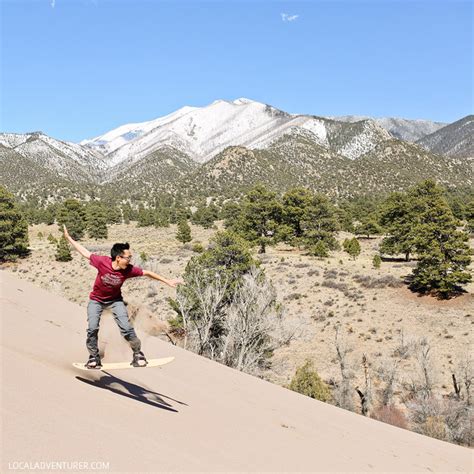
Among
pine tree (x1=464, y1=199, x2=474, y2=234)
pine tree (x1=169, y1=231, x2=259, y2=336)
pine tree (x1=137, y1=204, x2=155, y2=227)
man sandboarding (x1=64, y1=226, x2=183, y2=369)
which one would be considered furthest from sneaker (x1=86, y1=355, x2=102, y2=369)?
pine tree (x1=137, y1=204, x2=155, y2=227)

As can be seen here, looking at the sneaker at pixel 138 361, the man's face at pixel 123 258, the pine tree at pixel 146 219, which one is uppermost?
the pine tree at pixel 146 219

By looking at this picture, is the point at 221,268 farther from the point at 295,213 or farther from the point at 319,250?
the point at 295,213

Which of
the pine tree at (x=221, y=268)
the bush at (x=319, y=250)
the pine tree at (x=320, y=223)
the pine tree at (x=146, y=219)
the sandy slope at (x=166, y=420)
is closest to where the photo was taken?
the sandy slope at (x=166, y=420)

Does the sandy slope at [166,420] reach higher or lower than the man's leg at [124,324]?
lower

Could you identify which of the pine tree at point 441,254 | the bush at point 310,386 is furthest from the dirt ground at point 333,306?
the bush at point 310,386

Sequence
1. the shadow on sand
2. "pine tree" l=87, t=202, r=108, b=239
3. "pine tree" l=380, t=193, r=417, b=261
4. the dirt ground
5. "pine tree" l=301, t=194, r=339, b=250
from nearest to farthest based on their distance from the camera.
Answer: the shadow on sand → the dirt ground → "pine tree" l=380, t=193, r=417, b=261 → "pine tree" l=301, t=194, r=339, b=250 → "pine tree" l=87, t=202, r=108, b=239

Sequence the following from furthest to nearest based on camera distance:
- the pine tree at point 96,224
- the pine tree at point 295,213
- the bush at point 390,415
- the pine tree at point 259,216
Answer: the pine tree at point 96,224 < the pine tree at point 295,213 < the pine tree at point 259,216 < the bush at point 390,415

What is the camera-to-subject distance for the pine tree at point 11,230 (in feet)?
157

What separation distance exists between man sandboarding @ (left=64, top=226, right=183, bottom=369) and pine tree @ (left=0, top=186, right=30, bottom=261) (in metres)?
48.1

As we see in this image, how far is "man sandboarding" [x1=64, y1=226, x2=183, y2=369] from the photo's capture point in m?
5.16

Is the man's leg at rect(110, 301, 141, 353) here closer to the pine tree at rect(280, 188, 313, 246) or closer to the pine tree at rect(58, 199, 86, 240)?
the pine tree at rect(280, 188, 313, 246)

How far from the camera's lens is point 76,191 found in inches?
6176

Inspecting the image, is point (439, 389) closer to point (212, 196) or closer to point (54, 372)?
point (54, 372)

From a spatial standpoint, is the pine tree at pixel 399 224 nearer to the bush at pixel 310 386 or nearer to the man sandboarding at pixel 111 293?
the bush at pixel 310 386
